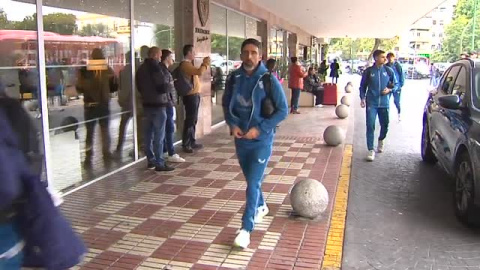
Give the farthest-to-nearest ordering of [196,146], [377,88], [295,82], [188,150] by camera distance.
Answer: [295,82] < [196,146] < [188,150] < [377,88]

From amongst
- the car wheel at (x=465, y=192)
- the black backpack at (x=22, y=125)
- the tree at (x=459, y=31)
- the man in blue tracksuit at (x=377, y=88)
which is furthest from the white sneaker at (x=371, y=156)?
the tree at (x=459, y=31)

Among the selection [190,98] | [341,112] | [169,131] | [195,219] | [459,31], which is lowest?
[195,219]

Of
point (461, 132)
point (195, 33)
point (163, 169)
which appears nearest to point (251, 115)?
point (461, 132)

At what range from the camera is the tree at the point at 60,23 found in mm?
5825

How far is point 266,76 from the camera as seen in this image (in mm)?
4156

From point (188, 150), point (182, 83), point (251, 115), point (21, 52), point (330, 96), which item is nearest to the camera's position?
point (251, 115)

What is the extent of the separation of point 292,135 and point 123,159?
4234mm

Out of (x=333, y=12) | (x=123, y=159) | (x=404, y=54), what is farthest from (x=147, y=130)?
(x=404, y=54)

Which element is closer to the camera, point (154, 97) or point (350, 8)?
point (154, 97)

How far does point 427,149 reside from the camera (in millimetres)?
7766

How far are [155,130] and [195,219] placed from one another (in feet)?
7.27

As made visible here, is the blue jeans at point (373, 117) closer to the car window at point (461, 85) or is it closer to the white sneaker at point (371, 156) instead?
the white sneaker at point (371, 156)

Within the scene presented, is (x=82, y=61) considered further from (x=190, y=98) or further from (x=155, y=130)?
(x=190, y=98)

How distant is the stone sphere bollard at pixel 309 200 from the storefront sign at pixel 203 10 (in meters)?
5.64
